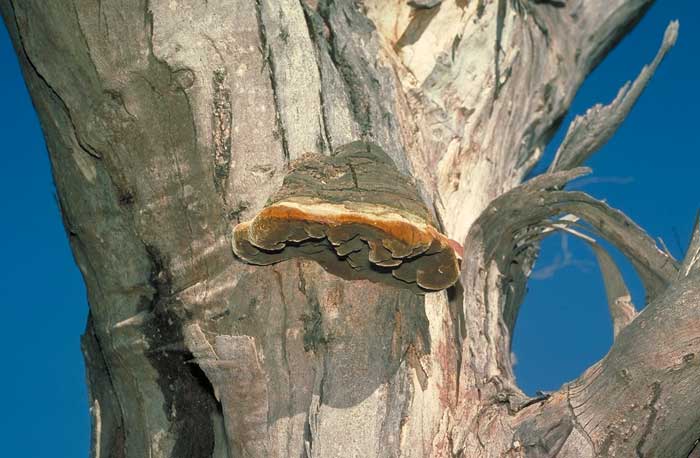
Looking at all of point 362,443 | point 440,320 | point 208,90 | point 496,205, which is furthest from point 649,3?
point 362,443

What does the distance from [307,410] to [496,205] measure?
0.95 metres

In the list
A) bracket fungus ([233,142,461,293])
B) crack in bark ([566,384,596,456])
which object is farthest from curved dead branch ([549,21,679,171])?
bracket fungus ([233,142,461,293])

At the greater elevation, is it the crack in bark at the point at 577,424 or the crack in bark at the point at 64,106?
the crack in bark at the point at 64,106

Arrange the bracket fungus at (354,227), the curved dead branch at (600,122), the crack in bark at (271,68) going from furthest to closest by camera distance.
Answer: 1. the curved dead branch at (600,122)
2. the crack in bark at (271,68)
3. the bracket fungus at (354,227)

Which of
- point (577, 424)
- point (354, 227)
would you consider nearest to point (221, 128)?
point (354, 227)

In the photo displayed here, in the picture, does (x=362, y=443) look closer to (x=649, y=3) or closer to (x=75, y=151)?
(x=75, y=151)

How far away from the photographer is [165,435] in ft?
5.83

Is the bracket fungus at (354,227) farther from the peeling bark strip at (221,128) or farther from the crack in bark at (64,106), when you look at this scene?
the crack in bark at (64,106)

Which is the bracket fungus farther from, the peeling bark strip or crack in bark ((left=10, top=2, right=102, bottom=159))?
crack in bark ((left=10, top=2, right=102, bottom=159))

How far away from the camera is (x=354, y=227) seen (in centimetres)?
138

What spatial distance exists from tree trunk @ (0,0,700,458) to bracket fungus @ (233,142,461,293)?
0.06 metres

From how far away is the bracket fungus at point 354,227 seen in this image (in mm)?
1381

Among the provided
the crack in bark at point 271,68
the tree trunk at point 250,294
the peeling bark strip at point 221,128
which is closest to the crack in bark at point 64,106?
the tree trunk at point 250,294

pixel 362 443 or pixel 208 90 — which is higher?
pixel 208 90
